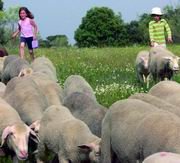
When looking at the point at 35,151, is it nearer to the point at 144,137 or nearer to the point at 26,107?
the point at 26,107

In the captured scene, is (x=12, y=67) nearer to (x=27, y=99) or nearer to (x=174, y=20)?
(x=27, y=99)

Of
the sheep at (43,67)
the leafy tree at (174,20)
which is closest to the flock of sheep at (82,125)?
the sheep at (43,67)

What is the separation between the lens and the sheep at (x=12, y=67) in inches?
533

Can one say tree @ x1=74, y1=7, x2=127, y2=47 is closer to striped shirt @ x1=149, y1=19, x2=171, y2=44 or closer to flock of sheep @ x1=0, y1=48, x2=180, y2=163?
striped shirt @ x1=149, y1=19, x2=171, y2=44

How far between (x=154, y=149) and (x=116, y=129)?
868 millimetres

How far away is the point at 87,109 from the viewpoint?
8719mm

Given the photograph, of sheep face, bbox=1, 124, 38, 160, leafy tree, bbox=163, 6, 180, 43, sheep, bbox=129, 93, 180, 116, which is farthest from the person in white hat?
leafy tree, bbox=163, 6, 180, 43

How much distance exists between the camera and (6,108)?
8.49m

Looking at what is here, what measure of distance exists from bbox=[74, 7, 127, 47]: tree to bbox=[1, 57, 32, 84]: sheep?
5798 cm

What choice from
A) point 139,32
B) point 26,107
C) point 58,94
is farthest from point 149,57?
point 139,32

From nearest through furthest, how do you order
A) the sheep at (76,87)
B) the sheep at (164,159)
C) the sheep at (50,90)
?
the sheep at (164,159) < the sheep at (50,90) < the sheep at (76,87)

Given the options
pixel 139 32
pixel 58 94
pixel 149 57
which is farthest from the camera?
pixel 139 32

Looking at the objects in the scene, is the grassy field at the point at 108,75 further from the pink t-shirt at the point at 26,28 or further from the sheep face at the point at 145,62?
the pink t-shirt at the point at 26,28

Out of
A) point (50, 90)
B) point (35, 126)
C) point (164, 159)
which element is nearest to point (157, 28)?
point (50, 90)
